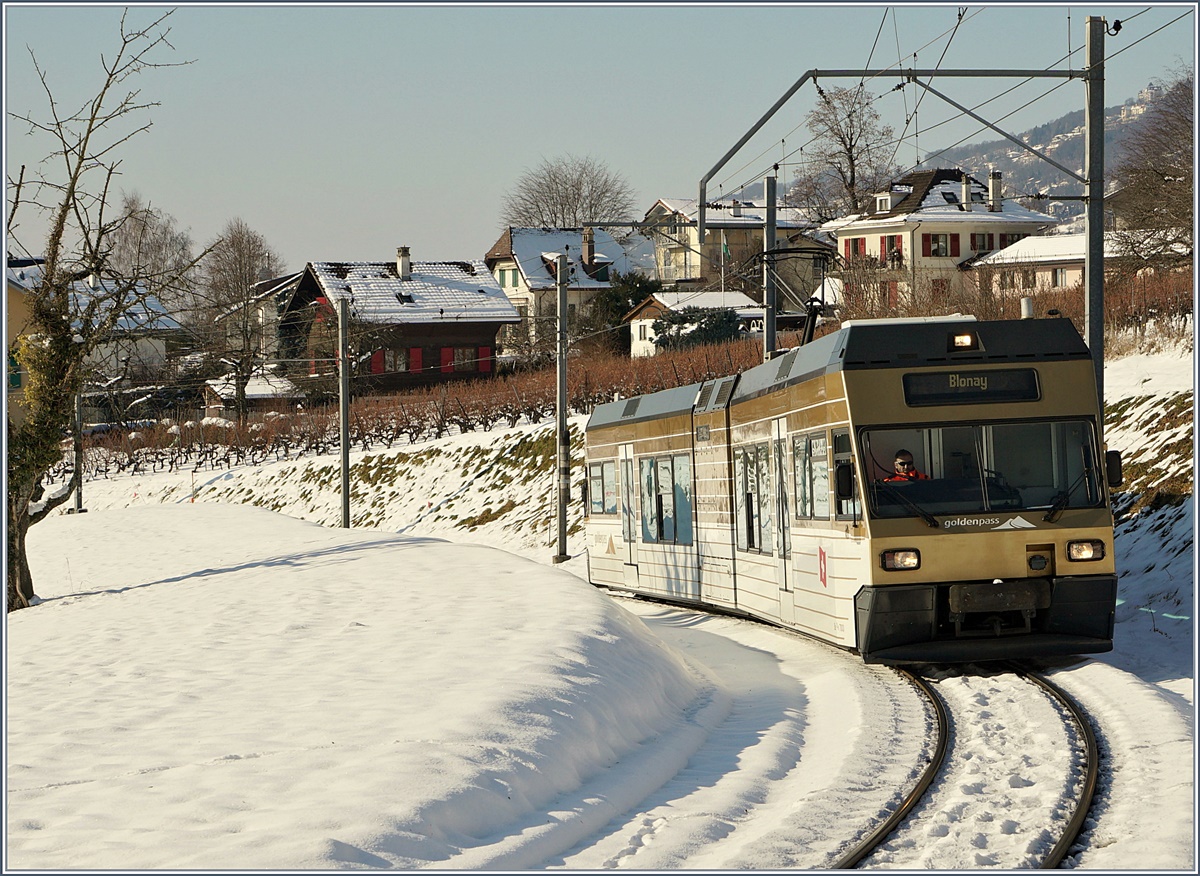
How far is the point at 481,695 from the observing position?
10742 mm

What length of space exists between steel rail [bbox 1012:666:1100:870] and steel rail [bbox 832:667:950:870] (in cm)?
93

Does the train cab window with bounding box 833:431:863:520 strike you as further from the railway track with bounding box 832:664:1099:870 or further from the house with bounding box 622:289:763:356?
the house with bounding box 622:289:763:356

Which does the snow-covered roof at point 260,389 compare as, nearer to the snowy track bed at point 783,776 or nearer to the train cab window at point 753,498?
the train cab window at point 753,498

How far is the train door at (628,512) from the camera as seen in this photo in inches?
902

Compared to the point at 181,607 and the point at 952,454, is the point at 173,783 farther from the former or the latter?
the point at 181,607

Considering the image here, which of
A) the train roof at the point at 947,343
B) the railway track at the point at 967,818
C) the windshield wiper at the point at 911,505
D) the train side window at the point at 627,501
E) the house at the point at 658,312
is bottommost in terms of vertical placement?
the railway track at the point at 967,818

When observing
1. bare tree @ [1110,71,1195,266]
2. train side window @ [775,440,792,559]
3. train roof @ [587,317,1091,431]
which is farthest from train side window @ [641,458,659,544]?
bare tree @ [1110,71,1195,266]

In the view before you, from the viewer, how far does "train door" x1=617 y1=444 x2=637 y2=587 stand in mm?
22922

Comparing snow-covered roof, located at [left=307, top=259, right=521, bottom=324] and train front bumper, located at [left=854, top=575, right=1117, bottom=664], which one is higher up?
snow-covered roof, located at [left=307, top=259, right=521, bottom=324]

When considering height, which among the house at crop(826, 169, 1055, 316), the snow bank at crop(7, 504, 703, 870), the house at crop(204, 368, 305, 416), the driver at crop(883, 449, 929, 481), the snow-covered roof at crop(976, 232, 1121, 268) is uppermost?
the house at crop(826, 169, 1055, 316)

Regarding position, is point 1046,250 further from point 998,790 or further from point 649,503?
point 998,790

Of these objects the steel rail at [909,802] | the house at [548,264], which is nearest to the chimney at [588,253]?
the house at [548,264]

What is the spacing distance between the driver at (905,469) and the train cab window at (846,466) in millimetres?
340

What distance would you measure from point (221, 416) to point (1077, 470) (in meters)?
65.2
